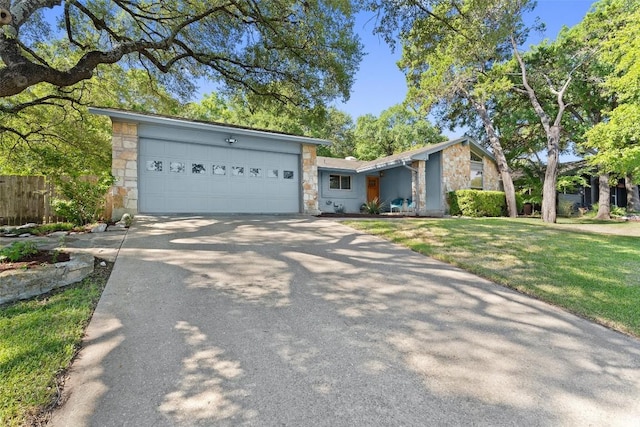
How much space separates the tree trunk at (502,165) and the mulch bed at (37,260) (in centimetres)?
1892

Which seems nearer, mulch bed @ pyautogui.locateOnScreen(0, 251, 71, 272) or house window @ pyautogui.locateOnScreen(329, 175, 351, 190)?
mulch bed @ pyautogui.locateOnScreen(0, 251, 71, 272)

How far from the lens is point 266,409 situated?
195 centimetres

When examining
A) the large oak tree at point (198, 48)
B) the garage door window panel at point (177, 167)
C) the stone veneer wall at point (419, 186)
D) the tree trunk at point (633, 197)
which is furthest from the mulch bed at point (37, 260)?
the tree trunk at point (633, 197)

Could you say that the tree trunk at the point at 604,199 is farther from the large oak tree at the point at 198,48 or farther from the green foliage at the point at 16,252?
the green foliage at the point at 16,252

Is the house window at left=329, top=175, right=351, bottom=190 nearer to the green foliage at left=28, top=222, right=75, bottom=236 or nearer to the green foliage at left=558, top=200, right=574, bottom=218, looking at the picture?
the green foliage at left=28, top=222, right=75, bottom=236

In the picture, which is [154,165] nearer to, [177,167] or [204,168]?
[177,167]

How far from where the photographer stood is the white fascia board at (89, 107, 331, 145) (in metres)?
9.14

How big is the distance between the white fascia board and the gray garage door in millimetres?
623

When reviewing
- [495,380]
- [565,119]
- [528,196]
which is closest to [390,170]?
[528,196]

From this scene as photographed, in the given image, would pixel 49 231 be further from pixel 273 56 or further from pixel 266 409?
pixel 266 409

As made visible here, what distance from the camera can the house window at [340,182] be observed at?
17.7 metres

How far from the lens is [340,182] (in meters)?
18.0

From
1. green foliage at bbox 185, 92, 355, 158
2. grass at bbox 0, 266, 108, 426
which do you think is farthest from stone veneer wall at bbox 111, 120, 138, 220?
grass at bbox 0, 266, 108, 426

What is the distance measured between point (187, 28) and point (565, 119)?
2013 cm
